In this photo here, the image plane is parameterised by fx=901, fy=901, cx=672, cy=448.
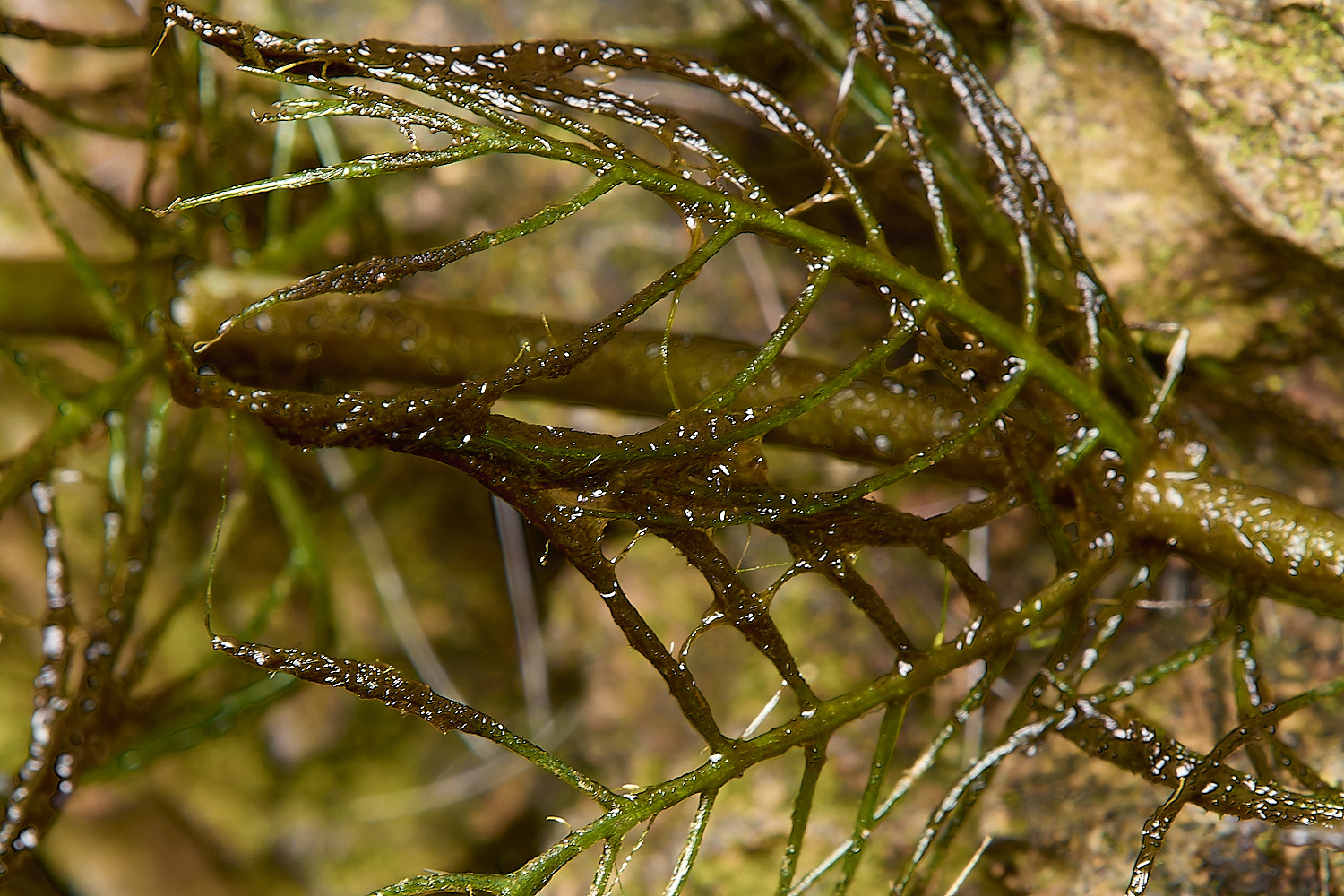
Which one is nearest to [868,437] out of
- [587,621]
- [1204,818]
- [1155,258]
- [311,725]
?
[1155,258]

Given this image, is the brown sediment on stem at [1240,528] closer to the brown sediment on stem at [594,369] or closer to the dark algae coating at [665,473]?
the dark algae coating at [665,473]

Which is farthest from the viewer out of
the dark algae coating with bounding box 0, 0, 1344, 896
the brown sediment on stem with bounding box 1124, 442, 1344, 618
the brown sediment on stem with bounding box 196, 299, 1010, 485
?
the brown sediment on stem with bounding box 196, 299, 1010, 485

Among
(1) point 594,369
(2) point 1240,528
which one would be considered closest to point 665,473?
(1) point 594,369

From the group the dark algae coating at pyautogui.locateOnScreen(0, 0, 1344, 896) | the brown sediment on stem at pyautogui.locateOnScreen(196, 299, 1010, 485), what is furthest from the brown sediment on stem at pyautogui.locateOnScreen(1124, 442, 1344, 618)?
the brown sediment on stem at pyautogui.locateOnScreen(196, 299, 1010, 485)

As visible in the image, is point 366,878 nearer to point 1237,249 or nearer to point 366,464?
point 366,464

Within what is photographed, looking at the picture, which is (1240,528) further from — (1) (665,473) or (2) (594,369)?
(2) (594,369)

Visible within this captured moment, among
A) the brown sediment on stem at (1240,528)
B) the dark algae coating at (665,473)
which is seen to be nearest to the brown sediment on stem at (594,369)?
the dark algae coating at (665,473)

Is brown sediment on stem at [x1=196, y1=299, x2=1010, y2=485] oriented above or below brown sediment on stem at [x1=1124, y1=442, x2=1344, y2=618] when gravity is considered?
above

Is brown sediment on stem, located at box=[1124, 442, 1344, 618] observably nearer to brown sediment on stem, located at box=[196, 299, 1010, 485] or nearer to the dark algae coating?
the dark algae coating
